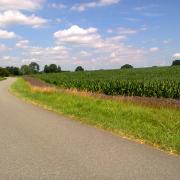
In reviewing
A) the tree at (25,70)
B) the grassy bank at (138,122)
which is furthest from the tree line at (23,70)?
the grassy bank at (138,122)

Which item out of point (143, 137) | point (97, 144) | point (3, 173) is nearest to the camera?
point (3, 173)

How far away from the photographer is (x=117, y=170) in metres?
6.60

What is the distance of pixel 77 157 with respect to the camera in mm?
7598

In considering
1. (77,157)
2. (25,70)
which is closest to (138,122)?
(77,157)

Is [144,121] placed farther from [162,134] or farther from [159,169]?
[159,169]

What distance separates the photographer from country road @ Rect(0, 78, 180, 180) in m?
6.34

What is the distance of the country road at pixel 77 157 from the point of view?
634 centimetres

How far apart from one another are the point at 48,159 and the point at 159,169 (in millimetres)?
2037

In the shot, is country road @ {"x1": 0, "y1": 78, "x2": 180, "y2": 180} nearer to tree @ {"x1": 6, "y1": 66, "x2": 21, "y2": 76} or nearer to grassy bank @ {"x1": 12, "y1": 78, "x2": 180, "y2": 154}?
grassy bank @ {"x1": 12, "y1": 78, "x2": 180, "y2": 154}

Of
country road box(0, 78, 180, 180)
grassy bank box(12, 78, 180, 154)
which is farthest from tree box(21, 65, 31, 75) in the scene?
country road box(0, 78, 180, 180)

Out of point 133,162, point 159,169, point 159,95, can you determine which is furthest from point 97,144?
point 159,95

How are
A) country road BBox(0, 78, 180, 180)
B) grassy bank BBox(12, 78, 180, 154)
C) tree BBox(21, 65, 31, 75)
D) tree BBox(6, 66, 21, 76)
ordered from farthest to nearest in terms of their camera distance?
→ tree BBox(21, 65, 31, 75) → tree BBox(6, 66, 21, 76) → grassy bank BBox(12, 78, 180, 154) → country road BBox(0, 78, 180, 180)

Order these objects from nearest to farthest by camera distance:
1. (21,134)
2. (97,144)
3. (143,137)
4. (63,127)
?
(97,144)
(143,137)
(21,134)
(63,127)

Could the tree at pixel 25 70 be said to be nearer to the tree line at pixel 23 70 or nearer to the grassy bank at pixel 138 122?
the tree line at pixel 23 70
